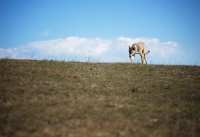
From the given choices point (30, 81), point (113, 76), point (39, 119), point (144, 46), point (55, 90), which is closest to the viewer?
point (39, 119)

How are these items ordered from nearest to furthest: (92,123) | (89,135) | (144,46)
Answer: (89,135)
(92,123)
(144,46)

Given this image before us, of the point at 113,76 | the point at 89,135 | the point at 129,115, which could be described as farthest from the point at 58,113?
the point at 113,76

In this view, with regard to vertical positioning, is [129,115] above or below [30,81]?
below

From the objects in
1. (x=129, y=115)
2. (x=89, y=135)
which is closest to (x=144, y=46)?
(x=129, y=115)

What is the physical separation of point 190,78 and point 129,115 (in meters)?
11.5

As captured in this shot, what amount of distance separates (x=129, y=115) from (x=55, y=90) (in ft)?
16.0

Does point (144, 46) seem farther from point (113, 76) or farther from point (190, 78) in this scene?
point (113, 76)

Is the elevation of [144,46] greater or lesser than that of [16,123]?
greater

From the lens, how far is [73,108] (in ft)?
22.7

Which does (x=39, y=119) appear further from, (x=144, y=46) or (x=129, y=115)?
(x=144, y=46)

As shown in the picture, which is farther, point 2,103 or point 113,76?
point 113,76

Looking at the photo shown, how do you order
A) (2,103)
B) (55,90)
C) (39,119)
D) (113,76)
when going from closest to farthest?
(39,119) < (2,103) < (55,90) < (113,76)

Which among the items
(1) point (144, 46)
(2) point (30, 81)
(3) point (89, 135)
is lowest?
(3) point (89, 135)

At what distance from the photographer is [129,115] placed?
258 inches
